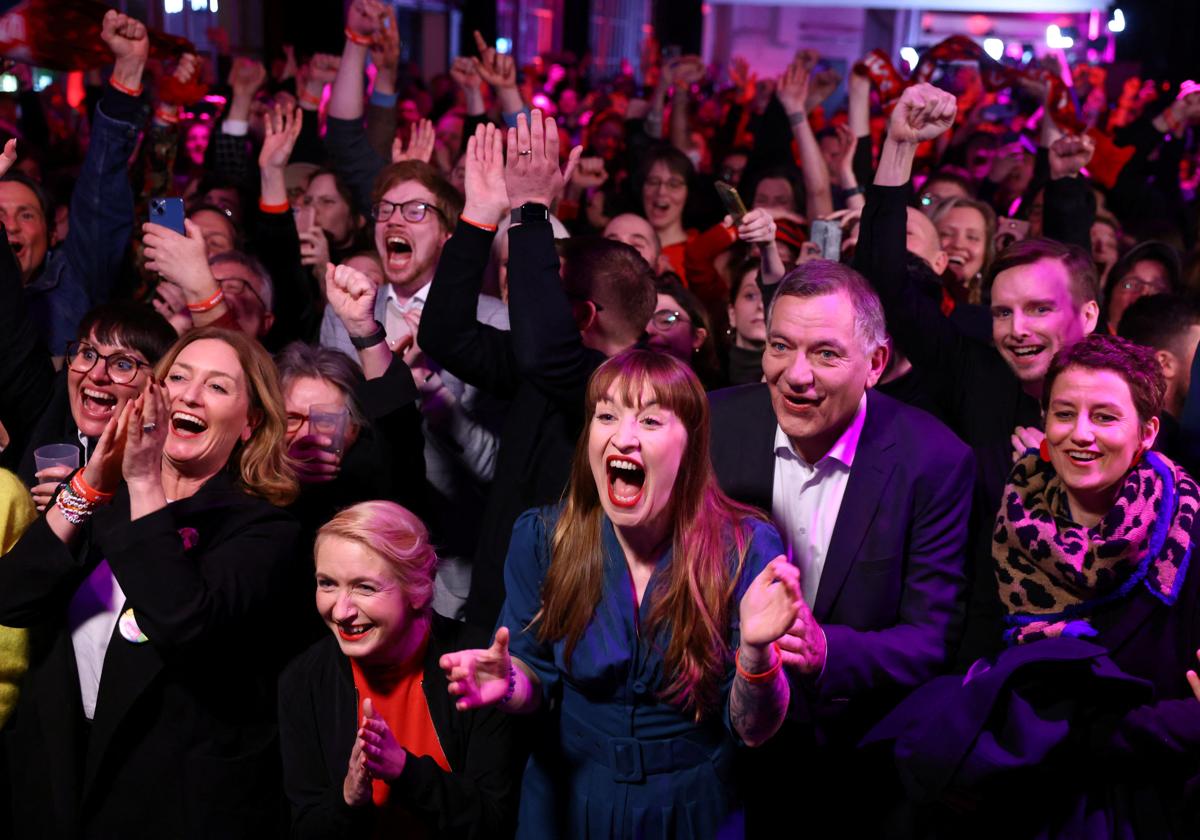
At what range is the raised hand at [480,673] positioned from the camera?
88.3 inches

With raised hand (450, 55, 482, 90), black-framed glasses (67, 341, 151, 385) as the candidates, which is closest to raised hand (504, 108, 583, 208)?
black-framed glasses (67, 341, 151, 385)

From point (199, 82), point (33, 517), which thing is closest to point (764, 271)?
point (33, 517)

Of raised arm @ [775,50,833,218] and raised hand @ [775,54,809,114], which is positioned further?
raised hand @ [775,54,809,114]

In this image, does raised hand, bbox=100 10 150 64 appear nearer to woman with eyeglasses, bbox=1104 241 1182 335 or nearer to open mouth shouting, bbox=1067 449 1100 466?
open mouth shouting, bbox=1067 449 1100 466

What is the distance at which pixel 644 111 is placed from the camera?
925 cm

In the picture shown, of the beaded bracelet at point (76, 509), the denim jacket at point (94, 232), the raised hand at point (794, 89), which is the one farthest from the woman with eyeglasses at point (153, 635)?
the raised hand at point (794, 89)

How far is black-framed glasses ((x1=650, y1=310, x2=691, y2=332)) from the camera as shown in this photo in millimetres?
4074

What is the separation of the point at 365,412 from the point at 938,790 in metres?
1.63

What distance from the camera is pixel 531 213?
125 inches

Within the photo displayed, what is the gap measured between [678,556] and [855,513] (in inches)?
18.3

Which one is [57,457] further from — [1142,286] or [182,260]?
[1142,286]

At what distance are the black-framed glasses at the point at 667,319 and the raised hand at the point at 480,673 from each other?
6.29ft

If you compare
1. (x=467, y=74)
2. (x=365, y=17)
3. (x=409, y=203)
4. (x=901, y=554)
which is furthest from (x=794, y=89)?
(x=901, y=554)

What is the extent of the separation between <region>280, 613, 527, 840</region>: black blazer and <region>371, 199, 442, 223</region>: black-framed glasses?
1.76 metres
